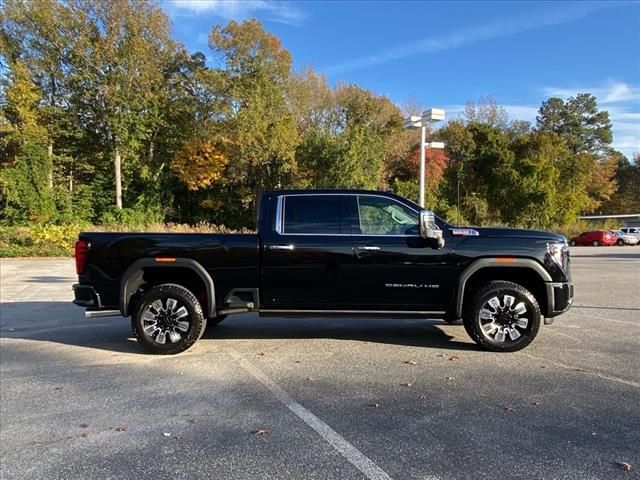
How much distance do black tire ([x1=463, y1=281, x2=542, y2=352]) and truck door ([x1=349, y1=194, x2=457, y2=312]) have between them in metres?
0.38

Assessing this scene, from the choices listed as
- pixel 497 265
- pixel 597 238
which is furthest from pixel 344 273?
pixel 597 238

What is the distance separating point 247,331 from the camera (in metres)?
7.74

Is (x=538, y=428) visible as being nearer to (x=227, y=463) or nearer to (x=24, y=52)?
(x=227, y=463)

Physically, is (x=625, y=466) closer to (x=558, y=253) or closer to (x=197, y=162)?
(x=558, y=253)

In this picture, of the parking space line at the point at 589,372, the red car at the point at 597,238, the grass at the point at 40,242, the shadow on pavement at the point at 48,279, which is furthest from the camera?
the red car at the point at 597,238

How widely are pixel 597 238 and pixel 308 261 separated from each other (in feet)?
145

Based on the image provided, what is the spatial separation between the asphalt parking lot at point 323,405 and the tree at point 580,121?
72.1 meters

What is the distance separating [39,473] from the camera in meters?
3.47

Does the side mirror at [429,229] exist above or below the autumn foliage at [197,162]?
below

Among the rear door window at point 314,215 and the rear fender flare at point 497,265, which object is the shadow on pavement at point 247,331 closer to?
the rear fender flare at point 497,265

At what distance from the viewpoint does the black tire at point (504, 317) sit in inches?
245

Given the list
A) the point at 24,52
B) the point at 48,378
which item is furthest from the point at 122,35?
the point at 48,378

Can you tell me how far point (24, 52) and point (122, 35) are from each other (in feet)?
24.8

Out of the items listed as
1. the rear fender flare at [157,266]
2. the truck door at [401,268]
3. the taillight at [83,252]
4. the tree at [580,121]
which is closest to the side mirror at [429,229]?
the truck door at [401,268]
